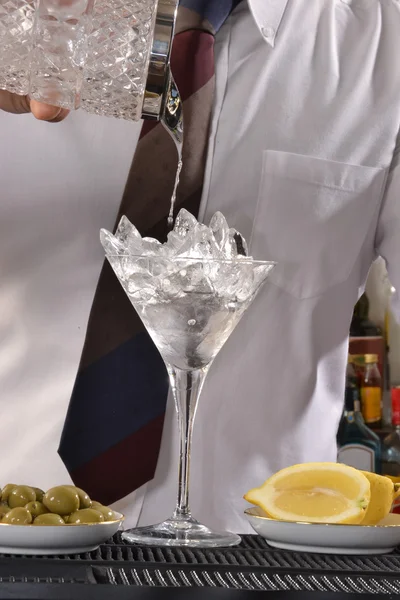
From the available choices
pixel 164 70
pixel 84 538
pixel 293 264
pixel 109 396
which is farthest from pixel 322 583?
pixel 293 264

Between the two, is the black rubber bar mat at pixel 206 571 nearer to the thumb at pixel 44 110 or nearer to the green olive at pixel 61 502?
the green olive at pixel 61 502

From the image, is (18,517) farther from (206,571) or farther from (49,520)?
(206,571)

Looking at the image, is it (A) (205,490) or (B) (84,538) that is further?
(A) (205,490)

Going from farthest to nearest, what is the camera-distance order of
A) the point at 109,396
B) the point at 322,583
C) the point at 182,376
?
the point at 109,396 < the point at 182,376 < the point at 322,583

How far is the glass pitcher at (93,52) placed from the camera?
871 mm

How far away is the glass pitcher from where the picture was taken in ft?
2.86

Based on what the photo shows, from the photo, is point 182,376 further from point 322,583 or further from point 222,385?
point 222,385

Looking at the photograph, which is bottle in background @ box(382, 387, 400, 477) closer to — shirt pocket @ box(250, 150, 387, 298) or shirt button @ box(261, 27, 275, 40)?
shirt pocket @ box(250, 150, 387, 298)

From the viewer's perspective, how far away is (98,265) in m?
1.41

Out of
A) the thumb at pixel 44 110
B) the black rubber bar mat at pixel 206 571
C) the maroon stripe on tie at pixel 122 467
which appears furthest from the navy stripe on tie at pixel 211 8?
the black rubber bar mat at pixel 206 571

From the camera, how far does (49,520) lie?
70 cm

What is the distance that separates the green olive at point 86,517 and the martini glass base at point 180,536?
0.13 feet

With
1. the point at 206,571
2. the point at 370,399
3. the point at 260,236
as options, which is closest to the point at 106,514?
the point at 206,571

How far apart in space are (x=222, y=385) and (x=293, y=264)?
0.81ft
